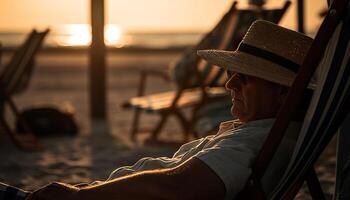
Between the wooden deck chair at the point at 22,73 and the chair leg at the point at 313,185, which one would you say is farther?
the wooden deck chair at the point at 22,73

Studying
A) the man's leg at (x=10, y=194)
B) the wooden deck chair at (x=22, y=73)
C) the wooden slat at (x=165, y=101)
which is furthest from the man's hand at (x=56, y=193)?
the wooden deck chair at (x=22, y=73)

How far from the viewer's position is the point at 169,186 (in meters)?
2.20

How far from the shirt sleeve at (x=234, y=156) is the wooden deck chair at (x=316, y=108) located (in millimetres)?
39

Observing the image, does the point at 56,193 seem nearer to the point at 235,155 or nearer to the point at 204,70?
the point at 235,155

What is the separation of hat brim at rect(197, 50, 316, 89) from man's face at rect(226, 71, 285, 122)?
0.05 meters

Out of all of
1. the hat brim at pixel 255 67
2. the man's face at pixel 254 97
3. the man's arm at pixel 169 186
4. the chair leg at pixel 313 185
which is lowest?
the chair leg at pixel 313 185

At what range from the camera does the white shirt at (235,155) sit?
2250 millimetres

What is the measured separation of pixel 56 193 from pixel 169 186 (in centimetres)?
34

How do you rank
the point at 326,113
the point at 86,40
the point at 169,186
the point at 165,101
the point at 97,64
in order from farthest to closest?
1. the point at 86,40
2. the point at 97,64
3. the point at 165,101
4. the point at 326,113
5. the point at 169,186


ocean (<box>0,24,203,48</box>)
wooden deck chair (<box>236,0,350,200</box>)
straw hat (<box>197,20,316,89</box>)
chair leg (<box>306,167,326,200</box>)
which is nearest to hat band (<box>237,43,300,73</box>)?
straw hat (<box>197,20,316,89</box>)

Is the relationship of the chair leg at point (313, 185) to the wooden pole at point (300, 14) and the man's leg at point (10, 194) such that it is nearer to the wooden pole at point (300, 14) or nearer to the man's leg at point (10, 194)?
the man's leg at point (10, 194)

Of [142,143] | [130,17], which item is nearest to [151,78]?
[142,143]

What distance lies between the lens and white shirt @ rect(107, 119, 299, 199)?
225 cm

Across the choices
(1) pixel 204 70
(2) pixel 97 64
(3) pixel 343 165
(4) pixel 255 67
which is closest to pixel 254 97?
(4) pixel 255 67
